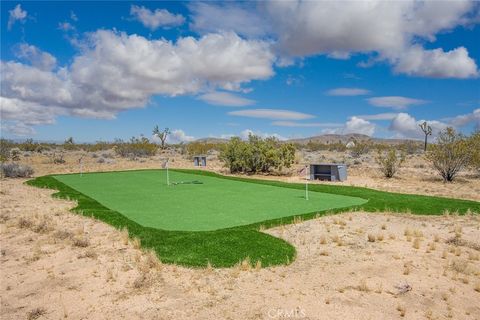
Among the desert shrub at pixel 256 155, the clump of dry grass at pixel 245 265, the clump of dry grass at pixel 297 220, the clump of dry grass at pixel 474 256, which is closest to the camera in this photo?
the clump of dry grass at pixel 245 265

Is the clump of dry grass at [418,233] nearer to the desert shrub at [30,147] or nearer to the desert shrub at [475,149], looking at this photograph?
the desert shrub at [475,149]

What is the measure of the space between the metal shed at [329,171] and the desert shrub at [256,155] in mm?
4039

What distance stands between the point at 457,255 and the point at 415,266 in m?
1.63

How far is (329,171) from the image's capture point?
26203 millimetres

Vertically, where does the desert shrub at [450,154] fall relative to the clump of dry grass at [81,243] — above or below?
above

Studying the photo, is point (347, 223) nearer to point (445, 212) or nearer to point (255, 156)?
point (445, 212)

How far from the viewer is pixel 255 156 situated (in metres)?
31.4

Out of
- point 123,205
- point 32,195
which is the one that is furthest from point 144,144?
point 123,205

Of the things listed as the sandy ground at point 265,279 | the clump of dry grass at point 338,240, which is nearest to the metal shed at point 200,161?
the sandy ground at point 265,279

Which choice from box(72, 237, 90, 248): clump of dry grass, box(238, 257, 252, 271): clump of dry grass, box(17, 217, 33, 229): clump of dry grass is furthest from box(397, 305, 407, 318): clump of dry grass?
box(17, 217, 33, 229): clump of dry grass

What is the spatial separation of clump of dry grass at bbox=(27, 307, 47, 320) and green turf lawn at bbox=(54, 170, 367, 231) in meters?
5.28

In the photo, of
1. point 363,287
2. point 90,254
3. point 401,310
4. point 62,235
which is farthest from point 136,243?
point 401,310

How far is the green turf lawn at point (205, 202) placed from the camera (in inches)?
517

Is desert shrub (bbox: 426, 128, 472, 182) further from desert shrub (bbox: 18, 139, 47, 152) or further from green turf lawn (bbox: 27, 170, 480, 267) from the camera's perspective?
desert shrub (bbox: 18, 139, 47, 152)
